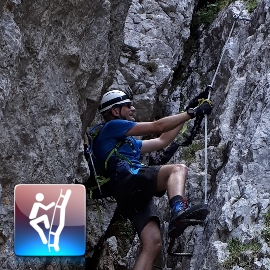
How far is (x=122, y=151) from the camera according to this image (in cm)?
777

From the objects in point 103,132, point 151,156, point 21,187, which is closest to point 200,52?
point 151,156

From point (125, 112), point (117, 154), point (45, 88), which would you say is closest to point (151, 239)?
point (117, 154)

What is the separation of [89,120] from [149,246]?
373cm

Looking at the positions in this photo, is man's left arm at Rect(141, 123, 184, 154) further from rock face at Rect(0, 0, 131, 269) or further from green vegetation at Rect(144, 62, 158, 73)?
green vegetation at Rect(144, 62, 158, 73)

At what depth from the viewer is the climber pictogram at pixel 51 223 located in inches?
205

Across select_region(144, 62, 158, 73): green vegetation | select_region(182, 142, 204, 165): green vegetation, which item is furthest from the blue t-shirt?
select_region(144, 62, 158, 73): green vegetation

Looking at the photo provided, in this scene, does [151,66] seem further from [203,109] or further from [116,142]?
[203,109]

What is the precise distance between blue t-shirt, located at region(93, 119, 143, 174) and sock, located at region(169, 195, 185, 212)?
39.4 inches

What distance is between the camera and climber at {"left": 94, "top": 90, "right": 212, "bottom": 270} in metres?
7.03

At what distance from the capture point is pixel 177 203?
6.58 m

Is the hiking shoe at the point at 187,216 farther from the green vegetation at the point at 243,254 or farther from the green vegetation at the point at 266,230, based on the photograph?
the green vegetation at the point at 266,230

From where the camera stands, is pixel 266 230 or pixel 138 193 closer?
pixel 266 230

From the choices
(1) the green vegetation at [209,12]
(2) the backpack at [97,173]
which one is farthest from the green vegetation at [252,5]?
(2) the backpack at [97,173]

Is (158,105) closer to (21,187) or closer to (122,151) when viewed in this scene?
(122,151)
